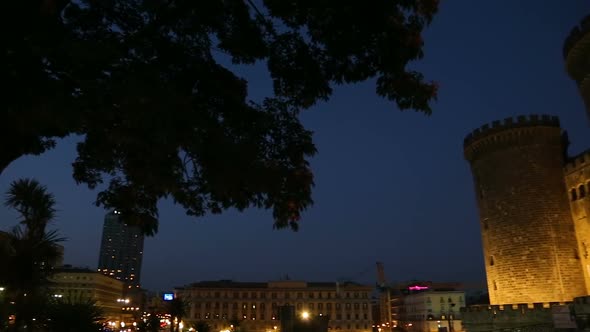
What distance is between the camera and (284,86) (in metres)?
7.95

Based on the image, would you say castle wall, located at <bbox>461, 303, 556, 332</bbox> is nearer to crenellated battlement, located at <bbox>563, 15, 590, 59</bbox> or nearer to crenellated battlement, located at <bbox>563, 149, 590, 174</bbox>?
crenellated battlement, located at <bbox>563, 149, 590, 174</bbox>

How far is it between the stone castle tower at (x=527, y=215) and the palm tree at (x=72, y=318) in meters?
30.5

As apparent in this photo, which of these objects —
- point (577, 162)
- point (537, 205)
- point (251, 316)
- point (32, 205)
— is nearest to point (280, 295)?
point (251, 316)

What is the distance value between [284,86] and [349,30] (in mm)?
1598

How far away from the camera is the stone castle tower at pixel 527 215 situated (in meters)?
32.9

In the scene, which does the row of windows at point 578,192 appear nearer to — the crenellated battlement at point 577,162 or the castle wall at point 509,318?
the crenellated battlement at point 577,162

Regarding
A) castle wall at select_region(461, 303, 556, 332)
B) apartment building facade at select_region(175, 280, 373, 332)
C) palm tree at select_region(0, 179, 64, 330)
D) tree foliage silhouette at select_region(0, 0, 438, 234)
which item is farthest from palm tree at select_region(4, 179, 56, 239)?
apartment building facade at select_region(175, 280, 373, 332)

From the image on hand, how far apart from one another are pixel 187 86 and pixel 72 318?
334 inches

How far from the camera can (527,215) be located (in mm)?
34469

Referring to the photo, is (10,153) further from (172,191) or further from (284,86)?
(284,86)

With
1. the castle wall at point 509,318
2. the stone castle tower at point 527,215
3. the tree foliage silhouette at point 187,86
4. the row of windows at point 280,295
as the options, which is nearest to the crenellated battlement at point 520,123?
the stone castle tower at point 527,215

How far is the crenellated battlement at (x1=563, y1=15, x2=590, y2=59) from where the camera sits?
1206 inches

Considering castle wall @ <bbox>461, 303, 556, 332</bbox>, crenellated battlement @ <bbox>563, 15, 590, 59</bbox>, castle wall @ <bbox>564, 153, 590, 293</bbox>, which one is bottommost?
castle wall @ <bbox>461, 303, 556, 332</bbox>

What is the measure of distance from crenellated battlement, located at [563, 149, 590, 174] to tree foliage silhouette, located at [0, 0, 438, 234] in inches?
1254
